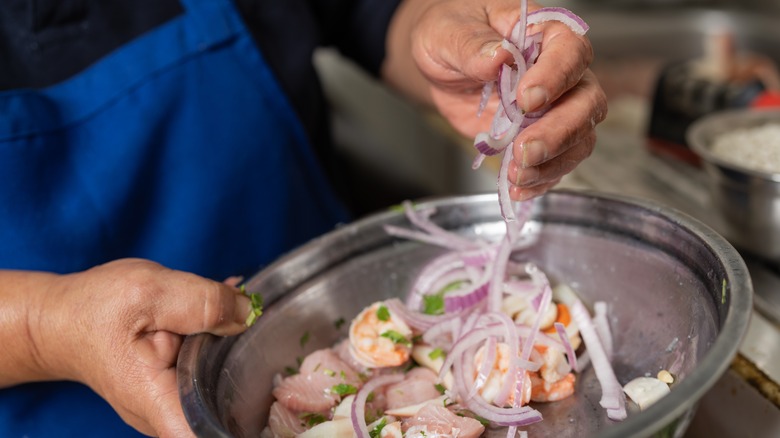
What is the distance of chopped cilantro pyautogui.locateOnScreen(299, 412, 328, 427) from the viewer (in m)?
0.71

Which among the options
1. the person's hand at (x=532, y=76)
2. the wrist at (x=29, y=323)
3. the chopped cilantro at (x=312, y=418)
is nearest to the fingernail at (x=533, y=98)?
the person's hand at (x=532, y=76)

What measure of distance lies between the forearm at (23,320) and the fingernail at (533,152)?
0.46m

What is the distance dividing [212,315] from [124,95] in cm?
45

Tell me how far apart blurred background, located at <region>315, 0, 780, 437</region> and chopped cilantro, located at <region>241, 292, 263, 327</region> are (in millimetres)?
489

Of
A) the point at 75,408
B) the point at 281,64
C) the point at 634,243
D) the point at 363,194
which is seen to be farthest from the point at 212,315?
the point at 363,194

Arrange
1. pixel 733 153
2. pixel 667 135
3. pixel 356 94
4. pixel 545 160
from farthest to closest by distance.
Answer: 1. pixel 356 94
2. pixel 667 135
3. pixel 733 153
4. pixel 545 160

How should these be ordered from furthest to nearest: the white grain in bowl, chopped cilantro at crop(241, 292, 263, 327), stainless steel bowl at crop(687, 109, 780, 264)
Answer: the white grain in bowl < stainless steel bowl at crop(687, 109, 780, 264) < chopped cilantro at crop(241, 292, 263, 327)

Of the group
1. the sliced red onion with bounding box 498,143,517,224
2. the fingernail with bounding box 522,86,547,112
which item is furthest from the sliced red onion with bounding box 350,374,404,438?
the fingernail with bounding box 522,86,547,112

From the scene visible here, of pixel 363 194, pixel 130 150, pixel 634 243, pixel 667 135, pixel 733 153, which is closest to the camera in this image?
pixel 634 243

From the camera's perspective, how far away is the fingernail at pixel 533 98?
60 cm

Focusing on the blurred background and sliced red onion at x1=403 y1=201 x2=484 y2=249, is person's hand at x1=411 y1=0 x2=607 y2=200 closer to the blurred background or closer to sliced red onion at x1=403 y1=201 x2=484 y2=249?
sliced red onion at x1=403 y1=201 x2=484 y2=249

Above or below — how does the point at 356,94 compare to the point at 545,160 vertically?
below

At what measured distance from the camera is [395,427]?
0.66m

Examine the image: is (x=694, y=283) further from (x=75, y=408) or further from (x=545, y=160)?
(x=75, y=408)
